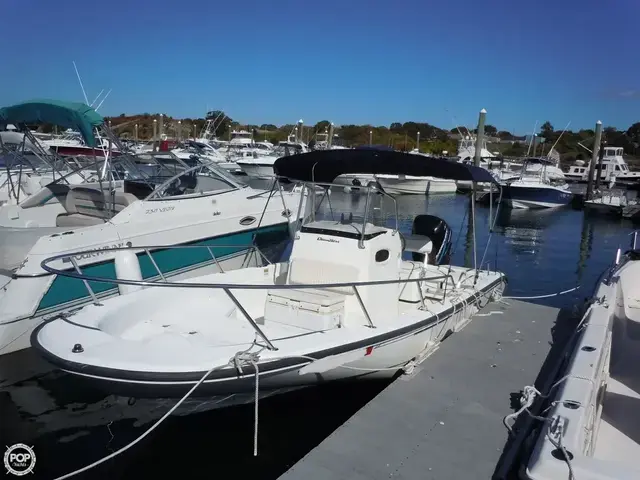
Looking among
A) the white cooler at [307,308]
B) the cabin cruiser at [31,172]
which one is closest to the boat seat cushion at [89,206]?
the cabin cruiser at [31,172]

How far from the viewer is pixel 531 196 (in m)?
27.7

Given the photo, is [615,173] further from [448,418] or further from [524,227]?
[448,418]

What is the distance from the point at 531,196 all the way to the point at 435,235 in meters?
21.4

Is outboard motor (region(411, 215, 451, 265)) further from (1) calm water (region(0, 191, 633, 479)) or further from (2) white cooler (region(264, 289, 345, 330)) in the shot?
(2) white cooler (region(264, 289, 345, 330))

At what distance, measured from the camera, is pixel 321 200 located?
6.81 metres

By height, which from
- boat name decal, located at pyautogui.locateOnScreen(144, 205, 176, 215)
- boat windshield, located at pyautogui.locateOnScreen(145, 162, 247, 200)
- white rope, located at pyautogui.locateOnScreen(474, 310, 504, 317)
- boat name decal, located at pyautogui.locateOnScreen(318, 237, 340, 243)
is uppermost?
boat windshield, located at pyautogui.locateOnScreen(145, 162, 247, 200)

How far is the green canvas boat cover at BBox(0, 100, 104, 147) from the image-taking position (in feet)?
24.9

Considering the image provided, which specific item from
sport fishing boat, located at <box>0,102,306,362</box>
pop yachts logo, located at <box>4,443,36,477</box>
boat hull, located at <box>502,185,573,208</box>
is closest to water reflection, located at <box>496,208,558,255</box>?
boat hull, located at <box>502,185,573,208</box>

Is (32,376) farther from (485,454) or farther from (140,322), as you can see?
(485,454)

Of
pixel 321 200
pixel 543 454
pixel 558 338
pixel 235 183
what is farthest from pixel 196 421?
pixel 235 183

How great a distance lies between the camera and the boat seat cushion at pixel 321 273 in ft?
18.1

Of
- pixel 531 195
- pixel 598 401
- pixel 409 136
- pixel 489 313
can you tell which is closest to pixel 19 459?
pixel 598 401

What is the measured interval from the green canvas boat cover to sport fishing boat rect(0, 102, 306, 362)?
0.02m

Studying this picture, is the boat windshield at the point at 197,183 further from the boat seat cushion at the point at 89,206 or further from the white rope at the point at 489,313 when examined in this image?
the white rope at the point at 489,313
